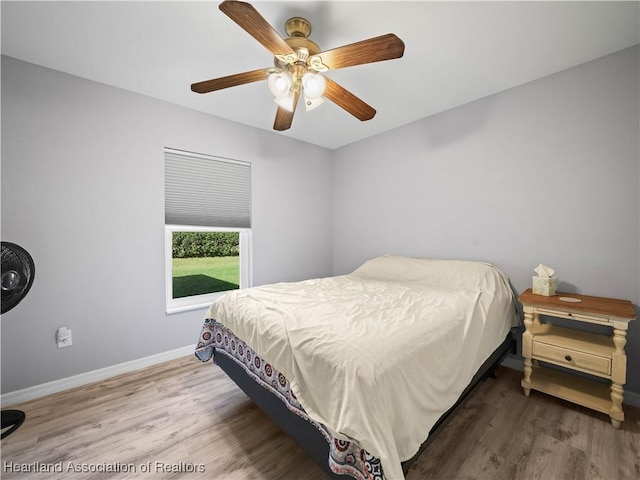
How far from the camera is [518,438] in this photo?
156 centimetres

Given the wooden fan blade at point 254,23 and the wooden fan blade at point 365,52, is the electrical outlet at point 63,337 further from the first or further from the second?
the wooden fan blade at point 365,52

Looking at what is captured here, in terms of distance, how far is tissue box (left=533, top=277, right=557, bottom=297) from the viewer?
199 centimetres

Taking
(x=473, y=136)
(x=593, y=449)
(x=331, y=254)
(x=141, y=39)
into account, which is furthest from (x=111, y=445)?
(x=473, y=136)

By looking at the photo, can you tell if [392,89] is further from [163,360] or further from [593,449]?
[163,360]

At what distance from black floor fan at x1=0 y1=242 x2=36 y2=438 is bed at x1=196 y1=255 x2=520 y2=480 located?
111cm

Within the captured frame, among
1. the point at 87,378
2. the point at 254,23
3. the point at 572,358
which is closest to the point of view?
the point at 254,23

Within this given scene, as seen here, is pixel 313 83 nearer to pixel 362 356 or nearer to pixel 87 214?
pixel 362 356

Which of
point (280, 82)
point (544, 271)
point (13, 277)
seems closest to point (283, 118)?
point (280, 82)

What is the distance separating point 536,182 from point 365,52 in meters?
1.88

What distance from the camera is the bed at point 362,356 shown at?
1004 millimetres

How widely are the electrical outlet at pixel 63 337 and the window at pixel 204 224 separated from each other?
0.72 m

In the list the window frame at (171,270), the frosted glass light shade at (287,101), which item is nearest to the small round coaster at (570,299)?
the frosted glass light shade at (287,101)

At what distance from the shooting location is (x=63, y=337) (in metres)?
2.07

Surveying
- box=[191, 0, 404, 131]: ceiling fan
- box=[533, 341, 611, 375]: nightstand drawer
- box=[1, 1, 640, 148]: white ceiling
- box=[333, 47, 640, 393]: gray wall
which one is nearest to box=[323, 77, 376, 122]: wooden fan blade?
box=[191, 0, 404, 131]: ceiling fan
